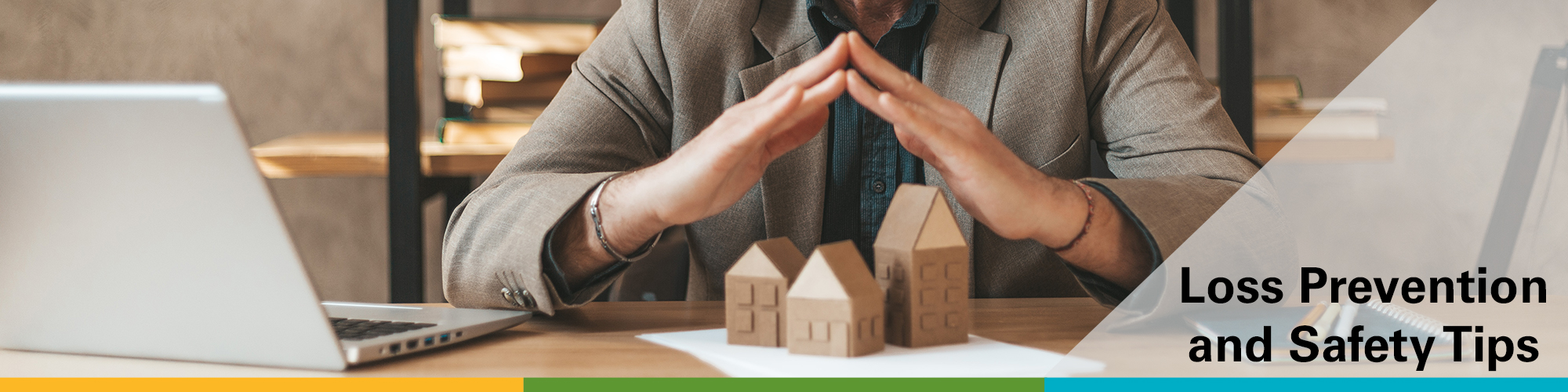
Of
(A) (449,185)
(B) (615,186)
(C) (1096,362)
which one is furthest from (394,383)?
(A) (449,185)

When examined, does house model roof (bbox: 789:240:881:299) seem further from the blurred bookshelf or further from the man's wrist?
the blurred bookshelf

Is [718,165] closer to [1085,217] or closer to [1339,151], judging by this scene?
[1085,217]

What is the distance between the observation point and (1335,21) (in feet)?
6.84

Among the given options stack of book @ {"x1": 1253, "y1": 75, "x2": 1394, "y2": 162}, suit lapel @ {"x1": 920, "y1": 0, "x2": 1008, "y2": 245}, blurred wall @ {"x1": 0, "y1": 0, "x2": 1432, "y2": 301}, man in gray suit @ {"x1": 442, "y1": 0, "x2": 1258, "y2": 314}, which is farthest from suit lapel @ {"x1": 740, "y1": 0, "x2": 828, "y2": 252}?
blurred wall @ {"x1": 0, "y1": 0, "x2": 1432, "y2": 301}

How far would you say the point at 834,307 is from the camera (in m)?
0.54

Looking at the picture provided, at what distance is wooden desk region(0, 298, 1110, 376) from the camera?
0.55 meters

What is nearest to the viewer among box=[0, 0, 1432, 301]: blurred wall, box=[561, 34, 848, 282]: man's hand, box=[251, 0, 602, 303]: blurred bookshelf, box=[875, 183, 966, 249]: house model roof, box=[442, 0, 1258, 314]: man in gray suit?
box=[875, 183, 966, 249]: house model roof

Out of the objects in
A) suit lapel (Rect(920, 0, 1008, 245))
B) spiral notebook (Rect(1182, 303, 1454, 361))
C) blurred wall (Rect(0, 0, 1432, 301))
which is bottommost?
spiral notebook (Rect(1182, 303, 1454, 361))

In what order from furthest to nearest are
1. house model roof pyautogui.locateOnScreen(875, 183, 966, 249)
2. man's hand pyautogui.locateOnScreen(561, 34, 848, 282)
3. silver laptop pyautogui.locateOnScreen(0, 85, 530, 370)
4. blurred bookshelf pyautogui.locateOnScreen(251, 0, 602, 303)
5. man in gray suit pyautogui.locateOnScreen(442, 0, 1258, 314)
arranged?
1. blurred bookshelf pyautogui.locateOnScreen(251, 0, 602, 303)
2. man in gray suit pyautogui.locateOnScreen(442, 0, 1258, 314)
3. man's hand pyautogui.locateOnScreen(561, 34, 848, 282)
4. house model roof pyautogui.locateOnScreen(875, 183, 966, 249)
5. silver laptop pyautogui.locateOnScreen(0, 85, 530, 370)

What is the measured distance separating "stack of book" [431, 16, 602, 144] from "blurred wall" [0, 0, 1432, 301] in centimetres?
49

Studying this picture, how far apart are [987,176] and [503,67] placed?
3.29ft

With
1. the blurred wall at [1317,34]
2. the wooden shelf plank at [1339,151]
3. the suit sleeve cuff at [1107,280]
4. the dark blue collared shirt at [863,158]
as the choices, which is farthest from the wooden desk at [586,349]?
the blurred wall at [1317,34]

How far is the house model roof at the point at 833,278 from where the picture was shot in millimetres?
533

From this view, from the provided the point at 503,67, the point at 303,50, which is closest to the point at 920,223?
the point at 503,67
